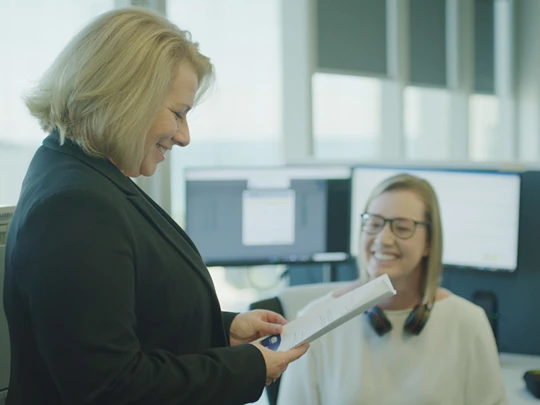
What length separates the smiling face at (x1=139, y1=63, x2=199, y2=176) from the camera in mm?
1037

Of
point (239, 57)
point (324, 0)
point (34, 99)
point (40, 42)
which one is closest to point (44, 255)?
point (34, 99)

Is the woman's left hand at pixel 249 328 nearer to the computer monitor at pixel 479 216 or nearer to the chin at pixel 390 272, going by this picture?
the chin at pixel 390 272

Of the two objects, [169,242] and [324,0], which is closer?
[169,242]

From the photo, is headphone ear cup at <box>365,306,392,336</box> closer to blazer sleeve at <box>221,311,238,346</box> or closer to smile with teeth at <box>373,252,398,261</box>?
smile with teeth at <box>373,252,398,261</box>

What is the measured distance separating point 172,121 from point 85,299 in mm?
341

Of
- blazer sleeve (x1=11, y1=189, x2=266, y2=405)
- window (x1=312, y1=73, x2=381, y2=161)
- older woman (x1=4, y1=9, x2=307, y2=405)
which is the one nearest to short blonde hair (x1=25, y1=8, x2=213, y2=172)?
older woman (x1=4, y1=9, x2=307, y2=405)

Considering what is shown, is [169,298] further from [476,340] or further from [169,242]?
[476,340]

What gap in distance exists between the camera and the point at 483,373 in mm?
1604

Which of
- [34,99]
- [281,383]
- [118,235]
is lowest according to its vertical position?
[281,383]

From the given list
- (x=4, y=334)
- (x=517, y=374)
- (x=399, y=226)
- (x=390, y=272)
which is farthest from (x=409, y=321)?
(x=4, y=334)

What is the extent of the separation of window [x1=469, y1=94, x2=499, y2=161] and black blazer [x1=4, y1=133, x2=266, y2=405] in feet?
15.6

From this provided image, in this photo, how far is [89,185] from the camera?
905 millimetres

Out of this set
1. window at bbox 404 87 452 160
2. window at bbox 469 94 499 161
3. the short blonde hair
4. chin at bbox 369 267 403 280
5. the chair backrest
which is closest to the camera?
the short blonde hair

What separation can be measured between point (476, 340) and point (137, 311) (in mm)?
1002
